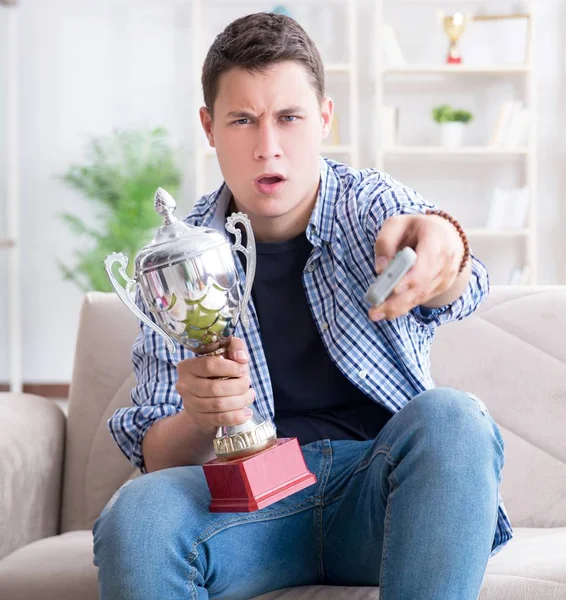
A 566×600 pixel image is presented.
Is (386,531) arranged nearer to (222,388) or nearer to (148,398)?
(222,388)

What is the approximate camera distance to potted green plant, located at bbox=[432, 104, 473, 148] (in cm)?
472

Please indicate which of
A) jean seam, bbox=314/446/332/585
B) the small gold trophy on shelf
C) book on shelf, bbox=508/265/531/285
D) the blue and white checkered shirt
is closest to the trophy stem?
jean seam, bbox=314/446/332/585

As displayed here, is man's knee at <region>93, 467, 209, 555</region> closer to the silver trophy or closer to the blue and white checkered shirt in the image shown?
the silver trophy

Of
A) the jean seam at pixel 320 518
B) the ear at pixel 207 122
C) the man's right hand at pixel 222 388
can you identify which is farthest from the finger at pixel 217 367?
the ear at pixel 207 122

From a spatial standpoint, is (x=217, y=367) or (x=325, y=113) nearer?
(x=217, y=367)

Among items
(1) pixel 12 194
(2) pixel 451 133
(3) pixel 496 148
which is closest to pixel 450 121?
(2) pixel 451 133

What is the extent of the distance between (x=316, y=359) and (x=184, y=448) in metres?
0.25

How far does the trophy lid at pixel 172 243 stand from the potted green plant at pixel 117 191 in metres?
3.44

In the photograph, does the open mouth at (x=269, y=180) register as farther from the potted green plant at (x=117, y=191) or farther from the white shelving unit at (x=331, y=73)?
the white shelving unit at (x=331, y=73)

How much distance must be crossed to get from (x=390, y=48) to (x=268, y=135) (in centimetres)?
361

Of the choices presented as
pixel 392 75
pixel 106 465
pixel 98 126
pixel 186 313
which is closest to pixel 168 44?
pixel 98 126

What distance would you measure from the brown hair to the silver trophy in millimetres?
301

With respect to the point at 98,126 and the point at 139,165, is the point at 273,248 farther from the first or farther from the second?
the point at 98,126

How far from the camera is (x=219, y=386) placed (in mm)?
1123
